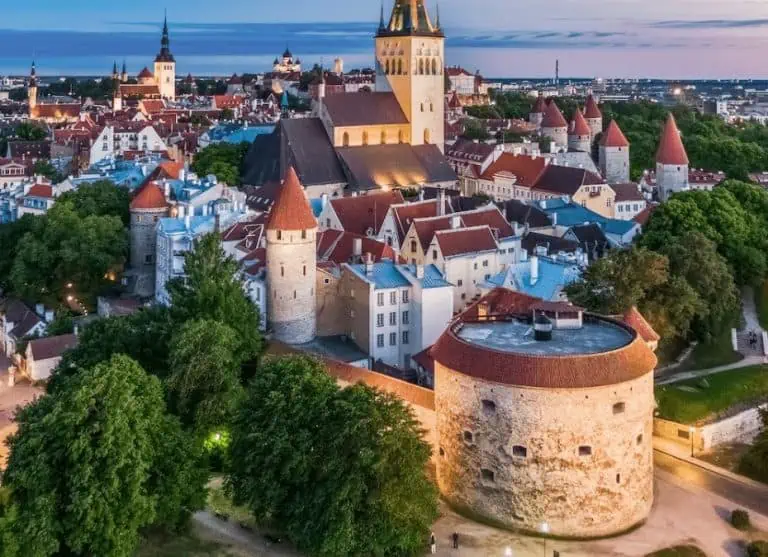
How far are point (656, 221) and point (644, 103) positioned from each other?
7834 centimetres

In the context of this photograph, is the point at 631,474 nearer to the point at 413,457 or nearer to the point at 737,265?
the point at 413,457

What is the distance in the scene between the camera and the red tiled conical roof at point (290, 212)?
1583 inches

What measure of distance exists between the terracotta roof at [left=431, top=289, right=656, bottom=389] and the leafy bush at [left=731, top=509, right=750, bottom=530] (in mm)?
4924

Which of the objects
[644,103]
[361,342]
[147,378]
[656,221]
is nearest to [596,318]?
[361,342]

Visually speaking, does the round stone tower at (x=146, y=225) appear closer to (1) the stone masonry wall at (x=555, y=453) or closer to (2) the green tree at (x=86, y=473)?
(2) the green tree at (x=86, y=473)

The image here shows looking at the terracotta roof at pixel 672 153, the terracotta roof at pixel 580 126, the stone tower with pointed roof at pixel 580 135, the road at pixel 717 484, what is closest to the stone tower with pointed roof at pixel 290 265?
the road at pixel 717 484

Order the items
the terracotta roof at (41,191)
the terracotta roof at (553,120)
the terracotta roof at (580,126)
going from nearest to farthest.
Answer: the terracotta roof at (41,191) → the terracotta roof at (580,126) → the terracotta roof at (553,120)

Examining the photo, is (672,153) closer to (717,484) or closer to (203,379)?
(717,484)

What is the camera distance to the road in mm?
31172

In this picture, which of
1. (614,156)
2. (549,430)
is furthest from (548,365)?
(614,156)

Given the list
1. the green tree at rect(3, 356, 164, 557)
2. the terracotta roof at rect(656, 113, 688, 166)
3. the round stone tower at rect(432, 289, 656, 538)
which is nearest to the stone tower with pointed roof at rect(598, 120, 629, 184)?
the terracotta roof at rect(656, 113, 688, 166)

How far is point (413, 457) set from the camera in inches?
1049

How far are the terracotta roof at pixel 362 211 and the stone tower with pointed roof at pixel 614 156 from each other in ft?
109

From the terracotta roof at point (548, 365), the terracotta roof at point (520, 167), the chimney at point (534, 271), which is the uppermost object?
the terracotta roof at point (520, 167)
